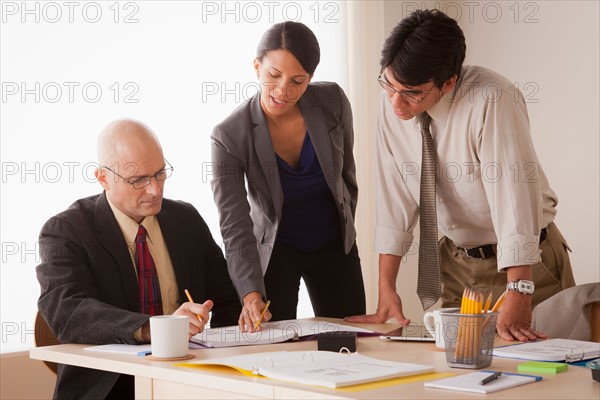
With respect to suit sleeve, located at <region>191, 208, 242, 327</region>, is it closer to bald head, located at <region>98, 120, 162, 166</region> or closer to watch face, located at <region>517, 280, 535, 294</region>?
bald head, located at <region>98, 120, 162, 166</region>

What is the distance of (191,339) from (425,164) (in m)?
0.84

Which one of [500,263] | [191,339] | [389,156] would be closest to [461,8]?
[389,156]

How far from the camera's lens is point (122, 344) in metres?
1.91

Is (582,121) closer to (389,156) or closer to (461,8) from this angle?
(461,8)

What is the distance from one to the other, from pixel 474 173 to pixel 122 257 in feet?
3.17

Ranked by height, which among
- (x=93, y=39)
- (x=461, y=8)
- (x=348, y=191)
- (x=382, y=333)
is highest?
(x=461, y=8)

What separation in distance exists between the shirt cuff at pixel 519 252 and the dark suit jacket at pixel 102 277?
802 mm

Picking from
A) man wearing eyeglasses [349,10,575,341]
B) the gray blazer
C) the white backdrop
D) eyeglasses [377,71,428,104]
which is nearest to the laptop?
man wearing eyeglasses [349,10,575,341]

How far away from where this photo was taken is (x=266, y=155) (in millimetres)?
2596

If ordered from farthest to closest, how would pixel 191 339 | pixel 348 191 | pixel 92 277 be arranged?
1. pixel 348 191
2. pixel 92 277
3. pixel 191 339

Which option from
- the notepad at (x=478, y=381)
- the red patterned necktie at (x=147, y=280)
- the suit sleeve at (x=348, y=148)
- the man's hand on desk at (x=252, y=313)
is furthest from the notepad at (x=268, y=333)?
the suit sleeve at (x=348, y=148)

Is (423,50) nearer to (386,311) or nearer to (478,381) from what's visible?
(386,311)

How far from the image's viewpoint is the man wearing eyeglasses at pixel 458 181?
2.11 metres

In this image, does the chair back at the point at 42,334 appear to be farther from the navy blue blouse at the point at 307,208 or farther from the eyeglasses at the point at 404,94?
the eyeglasses at the point at 404,94
